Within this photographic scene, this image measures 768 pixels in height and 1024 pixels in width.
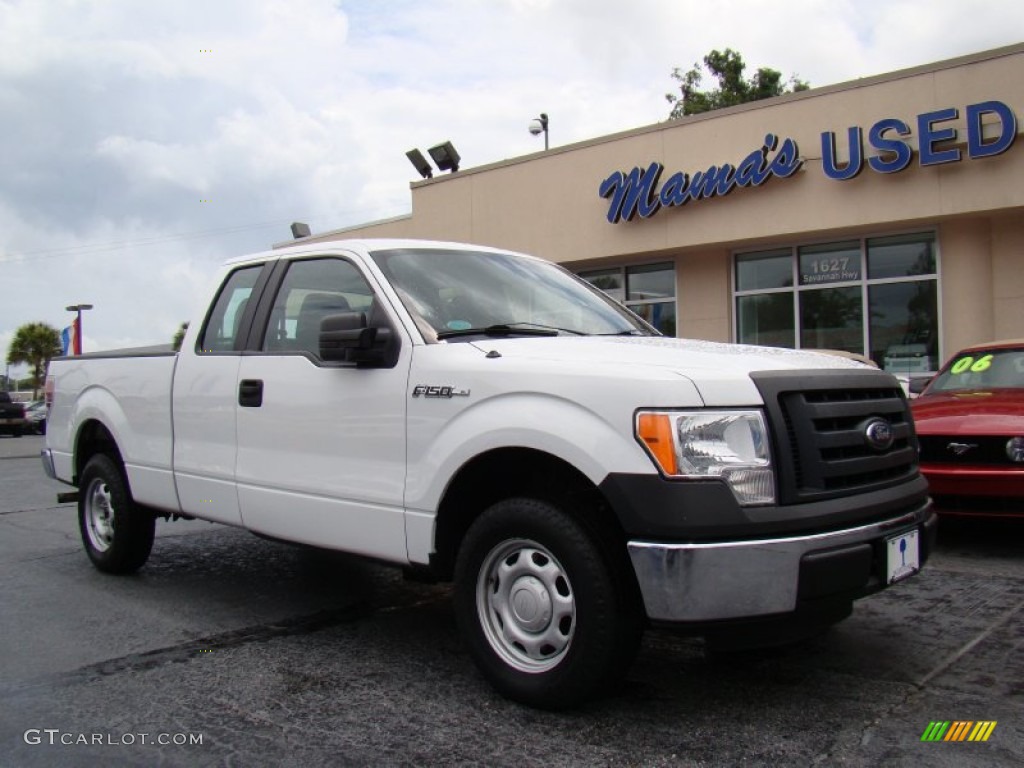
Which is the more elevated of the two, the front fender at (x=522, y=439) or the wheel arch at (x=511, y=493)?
the front fender at (x=522, y=439)

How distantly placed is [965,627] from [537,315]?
8.39 feet

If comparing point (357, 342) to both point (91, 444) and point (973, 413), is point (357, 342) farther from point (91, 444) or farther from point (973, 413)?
point (973, 413)

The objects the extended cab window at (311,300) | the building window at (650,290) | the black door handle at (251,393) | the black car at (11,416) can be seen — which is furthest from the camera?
the black car at (11,416)

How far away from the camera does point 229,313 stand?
4961mm

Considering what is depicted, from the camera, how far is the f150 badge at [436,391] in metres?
3.48

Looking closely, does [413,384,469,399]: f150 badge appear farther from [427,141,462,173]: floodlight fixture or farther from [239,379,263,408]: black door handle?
[427,141,462,173]: floodlight fixture

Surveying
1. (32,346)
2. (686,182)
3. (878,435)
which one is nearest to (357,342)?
(878,435)

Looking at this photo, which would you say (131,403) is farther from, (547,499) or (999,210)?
(999,210)

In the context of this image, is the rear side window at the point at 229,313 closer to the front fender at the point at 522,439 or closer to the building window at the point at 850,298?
the front fender at the point at 522,439

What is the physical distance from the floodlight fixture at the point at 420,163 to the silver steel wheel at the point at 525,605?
18107mm

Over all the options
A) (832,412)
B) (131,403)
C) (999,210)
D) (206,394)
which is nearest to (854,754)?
(832,412)

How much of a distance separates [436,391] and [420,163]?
17837 mm

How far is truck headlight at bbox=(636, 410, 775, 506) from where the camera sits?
290 centimetres

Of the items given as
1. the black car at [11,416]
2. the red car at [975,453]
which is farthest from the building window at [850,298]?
the black car at [11,416]
